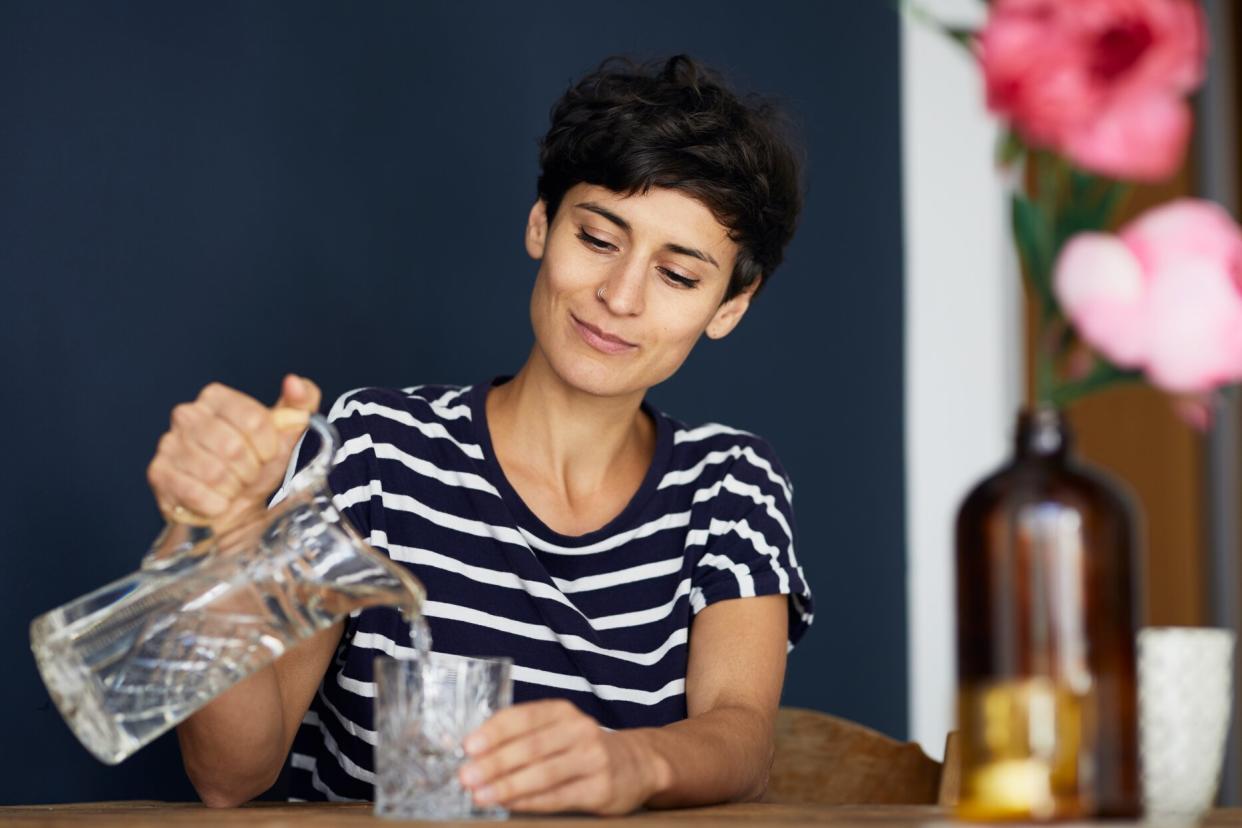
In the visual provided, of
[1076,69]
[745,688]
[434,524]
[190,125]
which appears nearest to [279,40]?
[190,125]

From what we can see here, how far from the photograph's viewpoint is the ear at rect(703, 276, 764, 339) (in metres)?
1.77

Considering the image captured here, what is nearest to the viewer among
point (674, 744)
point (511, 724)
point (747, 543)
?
point (511, 724)

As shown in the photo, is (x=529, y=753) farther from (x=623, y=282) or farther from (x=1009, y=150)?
(x=623, y=282)

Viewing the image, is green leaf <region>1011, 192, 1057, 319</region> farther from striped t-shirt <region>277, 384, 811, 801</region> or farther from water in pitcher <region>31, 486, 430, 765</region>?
striped t-shirt <region>277, 384, 811, 801</region>

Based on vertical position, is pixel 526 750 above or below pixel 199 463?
below

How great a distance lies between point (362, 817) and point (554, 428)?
784 mm

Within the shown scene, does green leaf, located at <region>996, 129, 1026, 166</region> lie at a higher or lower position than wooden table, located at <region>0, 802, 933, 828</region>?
higher

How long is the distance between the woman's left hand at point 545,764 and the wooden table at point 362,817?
0.05 feet

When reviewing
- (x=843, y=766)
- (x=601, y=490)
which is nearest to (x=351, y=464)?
(x=601, y=490)

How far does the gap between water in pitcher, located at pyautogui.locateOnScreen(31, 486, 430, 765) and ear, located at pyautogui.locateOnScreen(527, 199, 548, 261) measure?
0.78 meters

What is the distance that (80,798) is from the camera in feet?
5.09

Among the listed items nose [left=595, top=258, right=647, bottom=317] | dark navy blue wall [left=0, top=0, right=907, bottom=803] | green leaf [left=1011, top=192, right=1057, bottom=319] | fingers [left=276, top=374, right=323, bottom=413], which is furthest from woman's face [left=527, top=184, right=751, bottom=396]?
green leaf [left=1011, top=192, right=1057, bottom=319]

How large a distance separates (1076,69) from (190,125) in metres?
1.23

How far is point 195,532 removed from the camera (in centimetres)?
100
